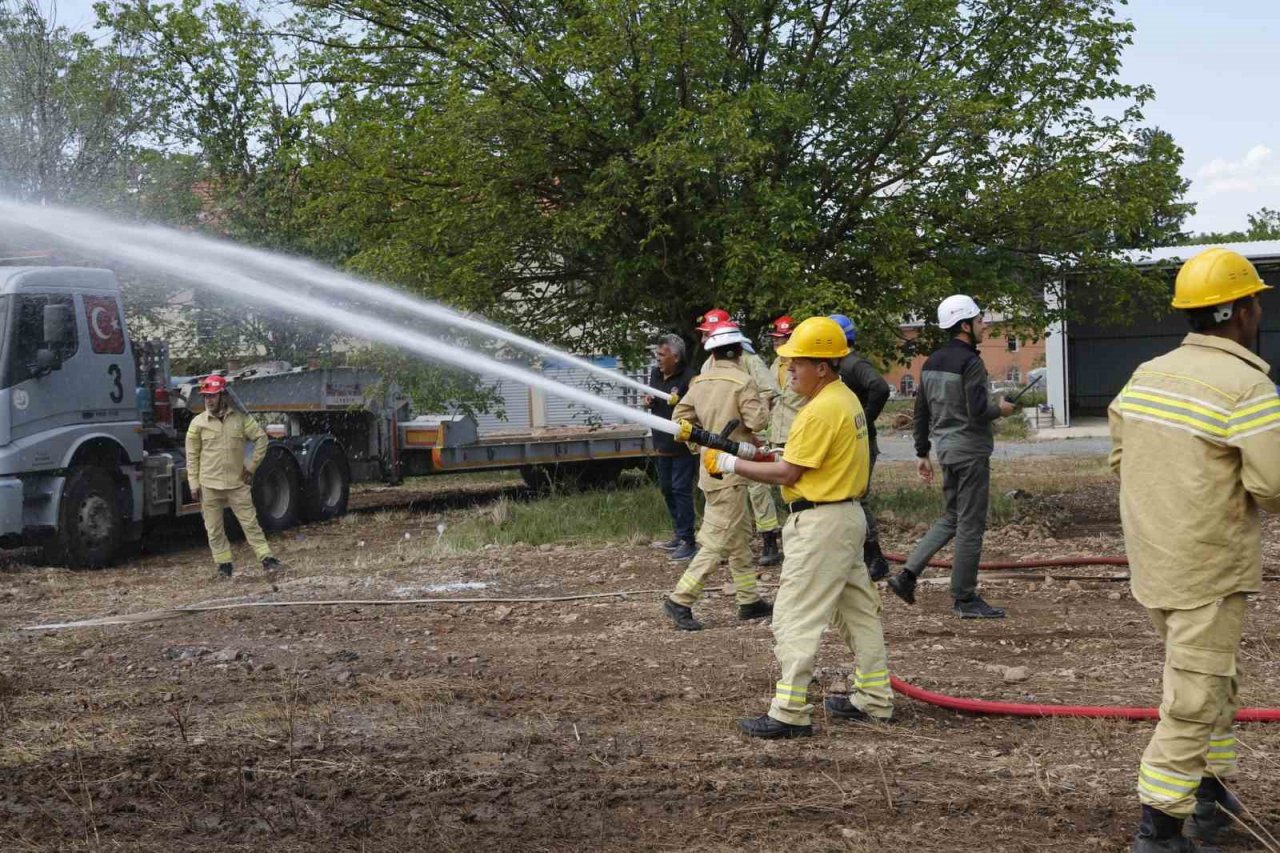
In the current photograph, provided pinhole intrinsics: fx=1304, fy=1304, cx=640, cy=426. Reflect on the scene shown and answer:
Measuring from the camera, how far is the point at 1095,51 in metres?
12.2

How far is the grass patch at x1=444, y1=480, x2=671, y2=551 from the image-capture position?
12398 mm

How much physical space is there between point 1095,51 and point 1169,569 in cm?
964

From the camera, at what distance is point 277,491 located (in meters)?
15.3

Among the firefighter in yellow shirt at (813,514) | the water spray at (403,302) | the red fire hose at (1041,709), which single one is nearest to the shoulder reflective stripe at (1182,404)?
the firefighter in yellow shirt at (813,514)

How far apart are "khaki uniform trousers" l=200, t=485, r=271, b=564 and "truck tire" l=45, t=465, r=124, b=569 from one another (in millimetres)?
1529

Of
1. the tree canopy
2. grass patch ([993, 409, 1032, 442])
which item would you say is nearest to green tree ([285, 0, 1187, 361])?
the tree canopy

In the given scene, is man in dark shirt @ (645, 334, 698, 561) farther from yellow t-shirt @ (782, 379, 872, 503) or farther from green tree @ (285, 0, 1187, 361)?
yellow t-shirt @ (782, 379, 872, 503)

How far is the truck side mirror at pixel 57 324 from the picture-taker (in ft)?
38.0

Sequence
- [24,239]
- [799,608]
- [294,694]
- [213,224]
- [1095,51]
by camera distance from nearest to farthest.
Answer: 1. [799,608]
2. [294,694]
3. [1095,51]
4. [24,239]
5. [213,224]

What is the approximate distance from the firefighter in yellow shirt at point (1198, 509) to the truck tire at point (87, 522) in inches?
416

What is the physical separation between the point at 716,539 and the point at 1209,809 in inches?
156

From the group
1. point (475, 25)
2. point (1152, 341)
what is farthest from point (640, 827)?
point (1152, 341)

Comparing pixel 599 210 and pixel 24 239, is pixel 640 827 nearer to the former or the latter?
pixel 599 210

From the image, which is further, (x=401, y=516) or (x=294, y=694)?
(x=401, y=516)
